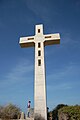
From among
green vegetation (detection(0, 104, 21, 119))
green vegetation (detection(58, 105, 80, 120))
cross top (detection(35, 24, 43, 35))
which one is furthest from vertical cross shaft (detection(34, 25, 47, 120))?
green vegetation (detection(0, 104, 21, 119))

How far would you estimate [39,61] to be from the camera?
16.1m

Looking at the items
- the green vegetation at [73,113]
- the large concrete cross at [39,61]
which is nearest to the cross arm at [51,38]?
the large concrete cross at [39,61]

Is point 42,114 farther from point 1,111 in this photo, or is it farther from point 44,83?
point 1,111

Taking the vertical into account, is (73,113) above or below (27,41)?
below

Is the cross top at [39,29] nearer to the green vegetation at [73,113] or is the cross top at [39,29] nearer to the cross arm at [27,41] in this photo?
the cross arm at [27,41]

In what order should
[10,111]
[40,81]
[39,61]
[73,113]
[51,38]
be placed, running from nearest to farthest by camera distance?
[40,81]
[39,61]
[51,38]
[73,113]
[10,111]

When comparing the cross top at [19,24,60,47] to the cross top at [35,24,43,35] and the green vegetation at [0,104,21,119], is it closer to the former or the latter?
the cross top at [35,24,43,35]

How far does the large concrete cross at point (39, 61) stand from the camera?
562 inches

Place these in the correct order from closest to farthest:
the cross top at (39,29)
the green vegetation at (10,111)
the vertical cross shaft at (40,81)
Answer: the vertical cross shaft at (40,81) < the cross top at (39,29) < the green vegetation at (10,111)

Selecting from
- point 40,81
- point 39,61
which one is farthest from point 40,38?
point 40,81

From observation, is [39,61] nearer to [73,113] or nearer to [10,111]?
[73,113]

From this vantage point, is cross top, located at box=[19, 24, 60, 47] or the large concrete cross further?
cross top, located at box=[19, 24, 60, 47]

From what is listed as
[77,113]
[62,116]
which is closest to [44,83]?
[77,113]

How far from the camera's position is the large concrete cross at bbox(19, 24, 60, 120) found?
562 inches
